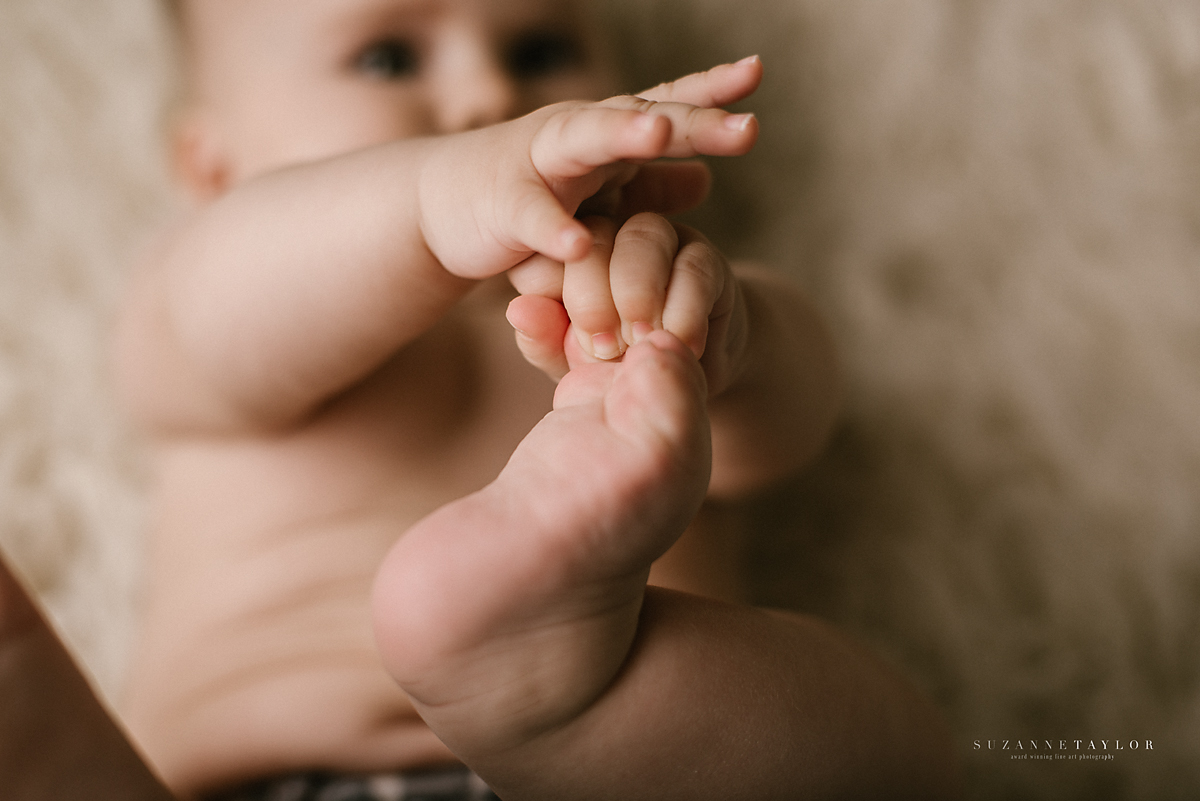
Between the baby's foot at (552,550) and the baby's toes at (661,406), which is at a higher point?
the baby's toes at (661,406)

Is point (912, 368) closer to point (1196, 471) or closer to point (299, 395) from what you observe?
point (1196, 471)

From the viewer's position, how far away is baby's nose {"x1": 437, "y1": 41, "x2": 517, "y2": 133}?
544mm

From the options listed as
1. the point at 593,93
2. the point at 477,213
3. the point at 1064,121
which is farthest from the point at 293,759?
the point at 1064,121

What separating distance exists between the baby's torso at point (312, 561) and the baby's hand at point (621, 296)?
0.08 metres

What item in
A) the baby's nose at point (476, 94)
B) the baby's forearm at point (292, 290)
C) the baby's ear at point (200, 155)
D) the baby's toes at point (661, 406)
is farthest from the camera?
the baby's ear at point (200, 155)

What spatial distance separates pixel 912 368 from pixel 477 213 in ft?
1.65

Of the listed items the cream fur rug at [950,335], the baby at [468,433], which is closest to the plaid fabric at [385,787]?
Result: the baby at [468,433]

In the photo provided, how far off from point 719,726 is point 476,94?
40 cm

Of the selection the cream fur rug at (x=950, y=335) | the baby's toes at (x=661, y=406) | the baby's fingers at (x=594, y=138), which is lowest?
the cream fur rug at (x=950, y=335)

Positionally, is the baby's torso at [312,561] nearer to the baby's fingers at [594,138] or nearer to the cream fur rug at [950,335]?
the baby's fingers at [594,138]

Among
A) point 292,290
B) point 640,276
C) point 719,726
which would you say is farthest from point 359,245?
point 719,726

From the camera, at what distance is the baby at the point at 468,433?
11.5 inches

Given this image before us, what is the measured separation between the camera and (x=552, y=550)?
0.91ft

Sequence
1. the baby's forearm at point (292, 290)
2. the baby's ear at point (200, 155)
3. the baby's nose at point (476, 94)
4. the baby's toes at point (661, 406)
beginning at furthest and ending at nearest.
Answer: the baby's ear at point (200, 155)
the baby's nose at point (476, 94)
the baby's forearm at point (292, 290)
the baby's toes at point (661, 406)
